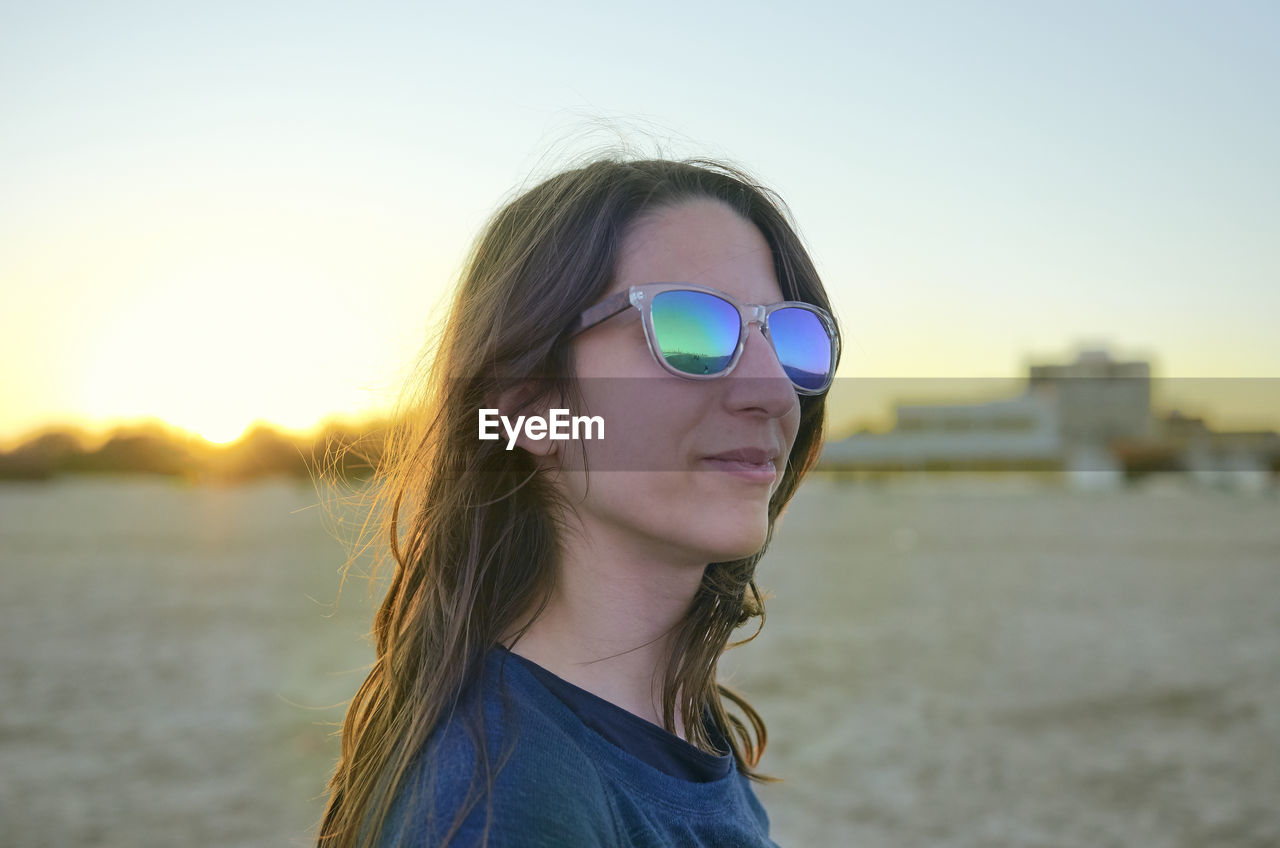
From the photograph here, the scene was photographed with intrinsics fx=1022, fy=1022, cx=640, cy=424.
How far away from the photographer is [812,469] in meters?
2.37

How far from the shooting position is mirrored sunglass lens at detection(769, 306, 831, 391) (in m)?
1.92

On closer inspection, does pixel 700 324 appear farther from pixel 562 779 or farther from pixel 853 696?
pixel 853 696

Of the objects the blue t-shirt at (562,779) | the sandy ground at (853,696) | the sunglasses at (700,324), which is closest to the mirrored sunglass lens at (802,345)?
the sunglasses at (700,324)

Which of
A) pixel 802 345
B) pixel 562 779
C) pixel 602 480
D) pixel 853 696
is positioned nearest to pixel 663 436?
pixel 602 480

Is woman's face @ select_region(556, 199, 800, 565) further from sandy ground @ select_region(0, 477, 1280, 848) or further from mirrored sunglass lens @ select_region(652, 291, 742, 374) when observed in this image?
sandy ground @ select_region(0, 477, 1280, 848)

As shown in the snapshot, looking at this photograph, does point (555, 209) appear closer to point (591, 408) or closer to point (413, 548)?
point (591, 408)

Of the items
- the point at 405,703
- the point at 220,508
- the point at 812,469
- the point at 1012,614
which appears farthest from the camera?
the point at 220,508

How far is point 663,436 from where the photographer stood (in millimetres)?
1763

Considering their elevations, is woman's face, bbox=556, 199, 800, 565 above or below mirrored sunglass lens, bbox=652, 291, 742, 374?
below

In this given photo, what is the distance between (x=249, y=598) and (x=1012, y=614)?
12272 mm

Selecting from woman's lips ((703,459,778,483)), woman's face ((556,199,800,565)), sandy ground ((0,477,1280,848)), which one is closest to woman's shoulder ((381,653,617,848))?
woman's face ((556,199,800,565))

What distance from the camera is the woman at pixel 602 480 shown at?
1654mm

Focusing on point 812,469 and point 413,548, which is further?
point 812,469

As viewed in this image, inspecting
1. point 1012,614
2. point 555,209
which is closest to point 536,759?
point 555,209
